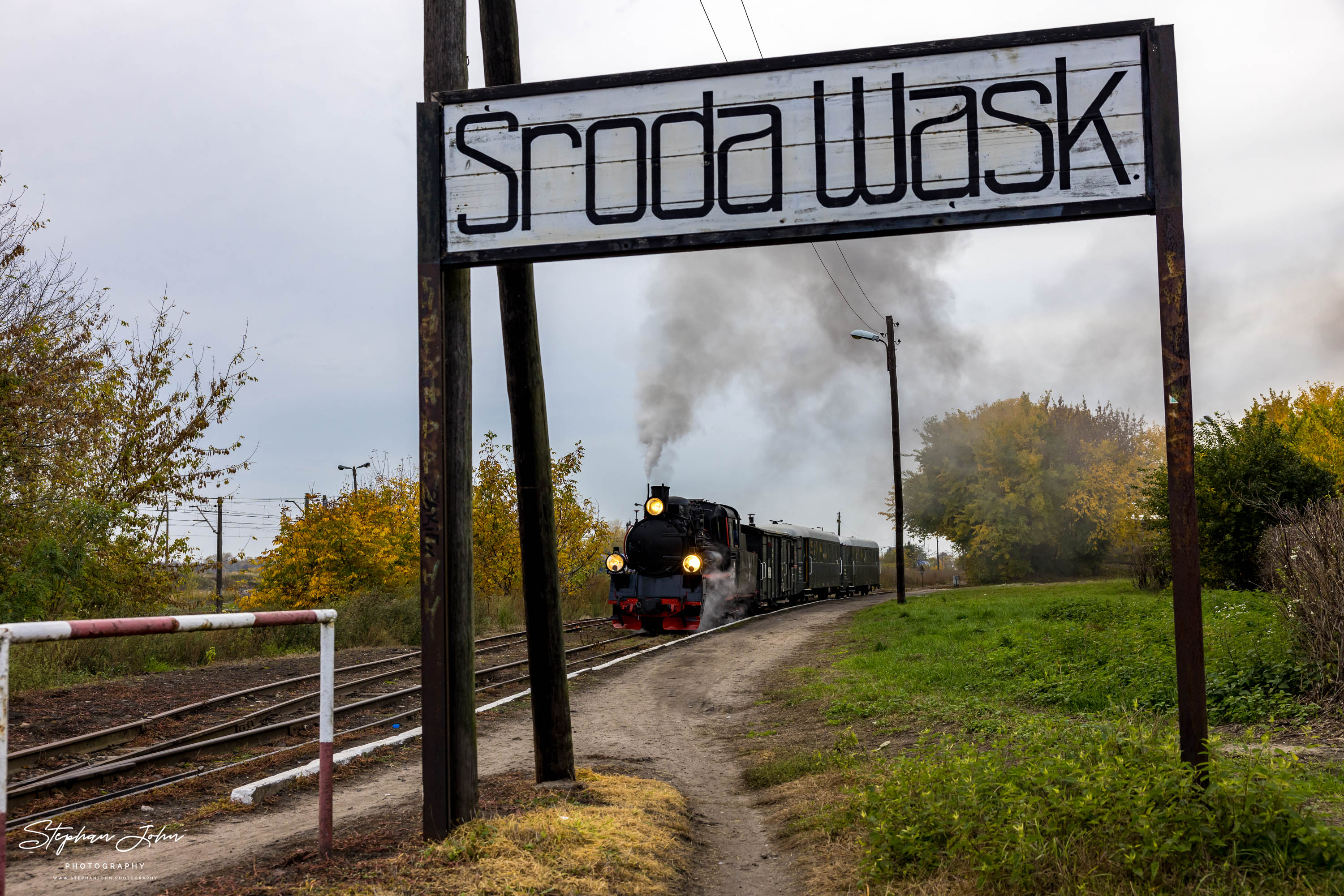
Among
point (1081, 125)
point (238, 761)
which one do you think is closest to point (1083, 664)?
point (1081, 125)

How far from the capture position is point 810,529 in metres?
35.7

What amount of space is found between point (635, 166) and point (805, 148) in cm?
91

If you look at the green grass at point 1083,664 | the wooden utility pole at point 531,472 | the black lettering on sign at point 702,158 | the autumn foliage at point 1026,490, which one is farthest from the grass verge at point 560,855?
the autumn foliage at point 1026,490

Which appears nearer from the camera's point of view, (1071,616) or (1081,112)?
(1081,112)

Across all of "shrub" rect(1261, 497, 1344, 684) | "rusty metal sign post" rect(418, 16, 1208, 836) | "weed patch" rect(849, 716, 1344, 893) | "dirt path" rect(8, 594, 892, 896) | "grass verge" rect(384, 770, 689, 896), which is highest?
"rusty metal sign post" rect(418, 16, 1208, 836)

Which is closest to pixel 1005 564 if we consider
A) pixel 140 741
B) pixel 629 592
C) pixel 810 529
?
pixel 810 529

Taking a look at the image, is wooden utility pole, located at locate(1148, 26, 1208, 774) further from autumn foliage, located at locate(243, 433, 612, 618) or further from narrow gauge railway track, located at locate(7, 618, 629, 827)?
autumn foliage, located at locate(243, 433, 612, 618)

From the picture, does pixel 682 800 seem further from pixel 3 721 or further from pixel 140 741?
pixel 140 741

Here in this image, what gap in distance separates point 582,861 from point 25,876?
3.34 metres

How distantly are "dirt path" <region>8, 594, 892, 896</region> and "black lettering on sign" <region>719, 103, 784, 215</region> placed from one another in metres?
3.56

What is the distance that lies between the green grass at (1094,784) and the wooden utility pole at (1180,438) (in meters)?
0.27

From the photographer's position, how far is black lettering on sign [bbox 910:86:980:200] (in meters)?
4.54

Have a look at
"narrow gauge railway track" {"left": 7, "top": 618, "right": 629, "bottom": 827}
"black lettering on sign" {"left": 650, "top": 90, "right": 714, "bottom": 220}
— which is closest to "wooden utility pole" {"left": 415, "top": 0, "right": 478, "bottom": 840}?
"black lettering on sign" {"left": 650, "top": 90, "right": 714, "bottom": 220}

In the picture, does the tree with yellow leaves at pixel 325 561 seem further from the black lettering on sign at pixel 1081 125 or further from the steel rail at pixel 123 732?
the black lettering on sign at pixel 1081 125
